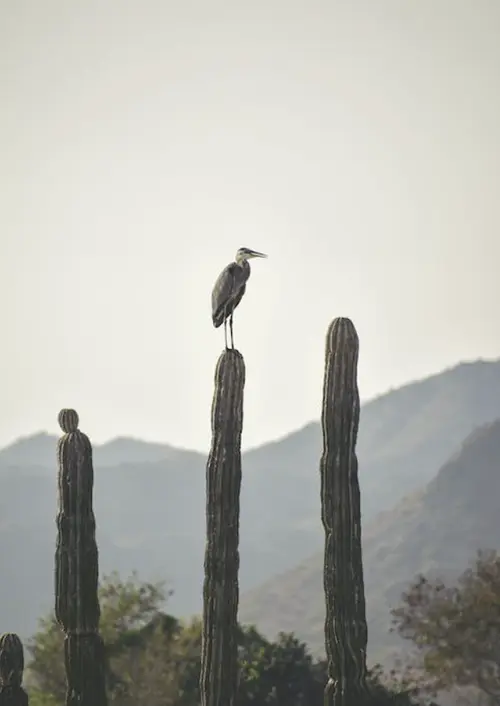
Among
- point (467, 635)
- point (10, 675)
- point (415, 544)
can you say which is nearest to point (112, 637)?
point (467, 635)

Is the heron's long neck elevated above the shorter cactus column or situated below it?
above

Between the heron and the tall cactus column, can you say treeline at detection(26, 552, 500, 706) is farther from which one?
the heron

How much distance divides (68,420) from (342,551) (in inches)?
171

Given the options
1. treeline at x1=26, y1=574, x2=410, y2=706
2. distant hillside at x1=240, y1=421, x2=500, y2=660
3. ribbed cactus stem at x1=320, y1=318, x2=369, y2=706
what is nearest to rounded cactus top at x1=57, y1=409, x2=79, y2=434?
ribbed cactus stem at x1=320, y1=318, x2=369, y2=706

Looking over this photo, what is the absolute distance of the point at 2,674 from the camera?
14.3 meters

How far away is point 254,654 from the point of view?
2536 centimetres

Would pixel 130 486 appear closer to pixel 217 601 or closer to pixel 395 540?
pixel 395 540

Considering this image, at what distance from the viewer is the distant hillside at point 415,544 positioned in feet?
369

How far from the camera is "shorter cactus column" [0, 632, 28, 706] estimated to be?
14.2 metres

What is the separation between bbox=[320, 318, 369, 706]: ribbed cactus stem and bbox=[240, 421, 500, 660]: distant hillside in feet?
310

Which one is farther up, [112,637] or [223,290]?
[223,290]

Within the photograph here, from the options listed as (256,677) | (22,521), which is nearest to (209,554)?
(256,677)

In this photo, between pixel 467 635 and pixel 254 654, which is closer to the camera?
pixel 254 654

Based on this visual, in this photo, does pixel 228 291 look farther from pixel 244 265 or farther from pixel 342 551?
pixel 342 551
